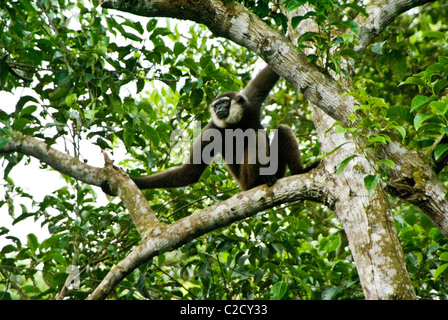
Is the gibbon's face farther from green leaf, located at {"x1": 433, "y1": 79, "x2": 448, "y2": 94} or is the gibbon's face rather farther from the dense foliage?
green leaf, located at {"x1": 433, "y1": 79, "x2": 448, "y2": 94}

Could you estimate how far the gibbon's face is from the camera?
6.25m

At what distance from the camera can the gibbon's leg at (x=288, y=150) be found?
17.9ft

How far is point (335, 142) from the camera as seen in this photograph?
416cm

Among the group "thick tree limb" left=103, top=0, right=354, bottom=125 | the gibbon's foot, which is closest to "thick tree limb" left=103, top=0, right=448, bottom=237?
"thick tree limb" left=103, top=0, right=354, bottom=125

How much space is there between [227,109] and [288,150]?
4.18 feet

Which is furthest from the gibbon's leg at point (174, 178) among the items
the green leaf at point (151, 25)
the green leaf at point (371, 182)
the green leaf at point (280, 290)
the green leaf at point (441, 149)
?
the green leaf at point (441, 149)

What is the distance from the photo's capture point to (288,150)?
18.0 ft

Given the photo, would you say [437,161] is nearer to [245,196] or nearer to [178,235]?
[245,196]

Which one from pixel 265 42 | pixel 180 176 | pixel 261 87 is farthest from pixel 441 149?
pixel 180 176

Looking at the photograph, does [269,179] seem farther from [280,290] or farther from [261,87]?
[261,87]

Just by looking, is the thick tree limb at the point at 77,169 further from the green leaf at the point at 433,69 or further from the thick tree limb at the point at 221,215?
the green leaf at the point at 433,69

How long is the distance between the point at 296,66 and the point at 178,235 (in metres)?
2.00

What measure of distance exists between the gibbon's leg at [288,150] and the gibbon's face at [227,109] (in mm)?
897

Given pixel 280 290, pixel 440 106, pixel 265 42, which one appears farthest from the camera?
pixel 280 290
